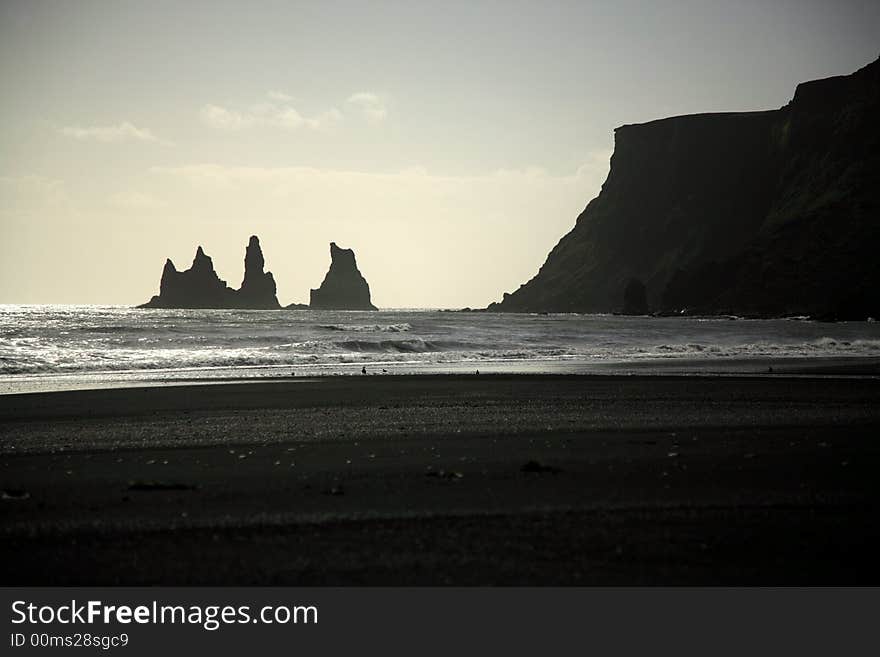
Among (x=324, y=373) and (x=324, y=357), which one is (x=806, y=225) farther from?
(x=324, y=373)

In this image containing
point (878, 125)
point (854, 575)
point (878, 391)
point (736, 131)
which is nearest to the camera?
point (854, 575)

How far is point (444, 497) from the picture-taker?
5762 mm

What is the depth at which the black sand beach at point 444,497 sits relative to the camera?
4.10 m

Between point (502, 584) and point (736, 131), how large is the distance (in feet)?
699

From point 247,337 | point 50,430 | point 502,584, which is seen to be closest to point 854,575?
point 502,584

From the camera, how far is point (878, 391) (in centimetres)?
1556

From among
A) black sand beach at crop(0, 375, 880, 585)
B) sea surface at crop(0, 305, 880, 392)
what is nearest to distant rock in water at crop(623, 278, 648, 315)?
sea surface at crop(0, 305, 880, 392)

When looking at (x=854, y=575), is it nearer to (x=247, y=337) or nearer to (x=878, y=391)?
(x=878, y=391)

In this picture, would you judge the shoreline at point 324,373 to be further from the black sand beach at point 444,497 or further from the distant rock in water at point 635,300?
the distant rock in water at point 635,300

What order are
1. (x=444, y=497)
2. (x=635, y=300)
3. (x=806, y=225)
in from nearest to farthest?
1. (x=444, y=497)
2. (x=806, y=225)
3. (x=635, y=300)

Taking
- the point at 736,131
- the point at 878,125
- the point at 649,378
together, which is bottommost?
the point at 649,378

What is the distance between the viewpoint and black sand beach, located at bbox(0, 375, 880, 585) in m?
4.10

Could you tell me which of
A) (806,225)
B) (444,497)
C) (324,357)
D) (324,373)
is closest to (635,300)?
(806,225)

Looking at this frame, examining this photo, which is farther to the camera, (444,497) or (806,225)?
(806,225)
